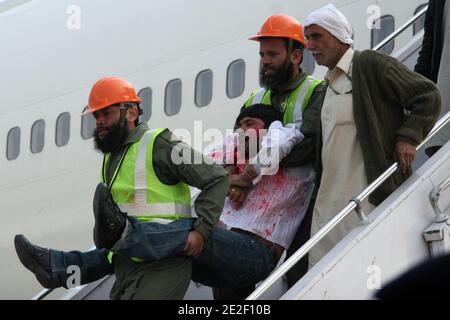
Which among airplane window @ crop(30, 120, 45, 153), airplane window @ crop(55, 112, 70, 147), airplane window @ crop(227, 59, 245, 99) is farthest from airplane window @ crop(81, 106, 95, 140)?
airplane window @ crop(227, 59, 245, 99)

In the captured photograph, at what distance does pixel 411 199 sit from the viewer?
4.16m

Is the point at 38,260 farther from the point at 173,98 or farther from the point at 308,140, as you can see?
the point at 173,98

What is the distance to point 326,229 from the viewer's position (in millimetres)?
3914

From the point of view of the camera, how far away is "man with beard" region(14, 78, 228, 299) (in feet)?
14.6

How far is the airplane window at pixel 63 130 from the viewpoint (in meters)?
11.8

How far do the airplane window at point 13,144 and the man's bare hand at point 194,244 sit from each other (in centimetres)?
819

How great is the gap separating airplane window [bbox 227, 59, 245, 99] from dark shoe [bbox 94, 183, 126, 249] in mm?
5558

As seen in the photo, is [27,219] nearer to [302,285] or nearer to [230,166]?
[230,166]

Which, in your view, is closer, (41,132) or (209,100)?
(209,100)

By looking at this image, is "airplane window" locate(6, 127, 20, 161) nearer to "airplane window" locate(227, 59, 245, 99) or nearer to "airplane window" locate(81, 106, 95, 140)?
"airplane window" locate(81, 106, 95, 140)

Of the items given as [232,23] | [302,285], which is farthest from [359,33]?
[302,285]

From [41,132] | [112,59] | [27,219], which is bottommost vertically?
[27,219]

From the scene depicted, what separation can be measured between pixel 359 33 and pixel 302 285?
5.32 meters

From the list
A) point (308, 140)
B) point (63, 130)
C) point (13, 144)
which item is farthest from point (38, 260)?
point (13, 144)
